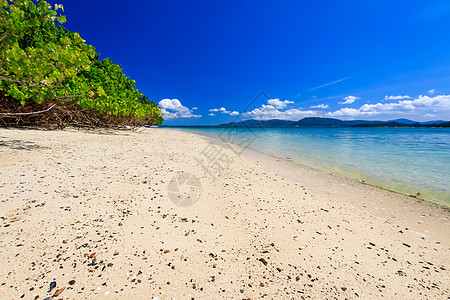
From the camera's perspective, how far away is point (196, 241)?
2.36 meters

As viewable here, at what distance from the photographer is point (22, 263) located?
65.1 inches

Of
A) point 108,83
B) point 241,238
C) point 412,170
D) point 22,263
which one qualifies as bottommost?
point 412,170

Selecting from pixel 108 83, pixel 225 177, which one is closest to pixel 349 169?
pixel 225 177

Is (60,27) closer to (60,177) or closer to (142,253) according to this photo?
(60,177)

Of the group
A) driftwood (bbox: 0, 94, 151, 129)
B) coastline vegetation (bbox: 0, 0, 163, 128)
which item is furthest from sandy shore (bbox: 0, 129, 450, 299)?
driftwood (bbox: 0, 94, 151, 129)

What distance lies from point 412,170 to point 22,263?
43.0ft

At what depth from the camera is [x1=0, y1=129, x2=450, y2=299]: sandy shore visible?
5.52 feet

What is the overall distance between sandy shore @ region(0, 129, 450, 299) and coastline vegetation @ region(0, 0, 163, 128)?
176 cm

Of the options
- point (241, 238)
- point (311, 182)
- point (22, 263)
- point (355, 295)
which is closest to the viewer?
point (22, 263)

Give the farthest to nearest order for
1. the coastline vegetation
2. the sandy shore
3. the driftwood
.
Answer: the driftwood
the coastline vegetation
the sandy shore

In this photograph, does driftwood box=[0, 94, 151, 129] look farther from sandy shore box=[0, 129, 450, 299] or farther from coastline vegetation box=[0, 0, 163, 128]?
sandy shore box=[0, 129, 450, 299]

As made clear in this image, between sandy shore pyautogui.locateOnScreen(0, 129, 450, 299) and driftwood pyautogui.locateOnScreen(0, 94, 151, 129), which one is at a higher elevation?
driftwood pyautogui.locateOnScreen(0, 94, 151, 129)

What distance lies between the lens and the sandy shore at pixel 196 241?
5.52ft

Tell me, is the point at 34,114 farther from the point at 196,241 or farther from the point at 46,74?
the point at 196,241
